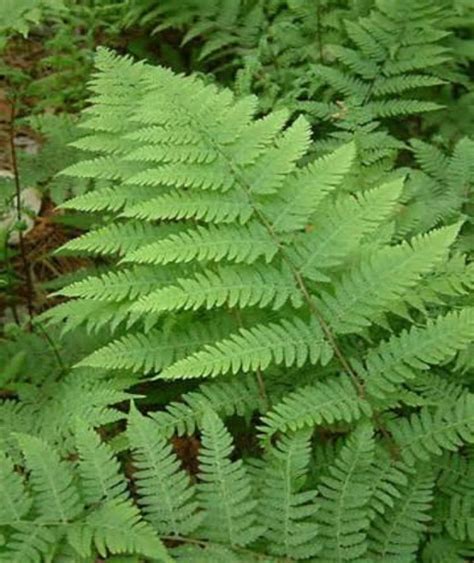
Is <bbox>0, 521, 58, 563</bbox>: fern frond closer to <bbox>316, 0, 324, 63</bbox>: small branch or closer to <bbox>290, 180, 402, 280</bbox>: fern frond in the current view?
<bbox>290, 180, 402, 280</bbox>: fern frond

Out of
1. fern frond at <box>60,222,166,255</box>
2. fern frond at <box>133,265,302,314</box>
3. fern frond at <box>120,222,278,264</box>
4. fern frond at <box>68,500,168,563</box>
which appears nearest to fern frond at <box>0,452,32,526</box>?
fern frond at <box>68,500,168,563</box>

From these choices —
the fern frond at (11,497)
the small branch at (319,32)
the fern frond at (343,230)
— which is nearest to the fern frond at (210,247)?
the fern frond at (343,230)

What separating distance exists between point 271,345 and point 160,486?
0.54m

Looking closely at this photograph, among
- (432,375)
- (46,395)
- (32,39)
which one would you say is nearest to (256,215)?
(432,375)

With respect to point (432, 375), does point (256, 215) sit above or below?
above

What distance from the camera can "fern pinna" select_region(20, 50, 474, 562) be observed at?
2.36 m

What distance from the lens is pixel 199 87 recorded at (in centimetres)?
307

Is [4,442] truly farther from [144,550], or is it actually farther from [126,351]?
[144,550]

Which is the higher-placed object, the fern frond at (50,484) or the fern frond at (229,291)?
the fern frond at (229,291)

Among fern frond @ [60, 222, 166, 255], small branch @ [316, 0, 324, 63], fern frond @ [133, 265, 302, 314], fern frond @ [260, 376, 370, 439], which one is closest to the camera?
fern frond @ [260, 376, 370, 439]

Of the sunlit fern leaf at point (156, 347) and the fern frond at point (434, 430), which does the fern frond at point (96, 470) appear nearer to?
the sunlit fern leaf at point (156, 347)

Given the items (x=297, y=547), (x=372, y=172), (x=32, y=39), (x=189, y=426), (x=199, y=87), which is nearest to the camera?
(x=297, y=547)

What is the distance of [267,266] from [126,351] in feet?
1.81

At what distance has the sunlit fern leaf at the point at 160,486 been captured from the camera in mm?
2332
